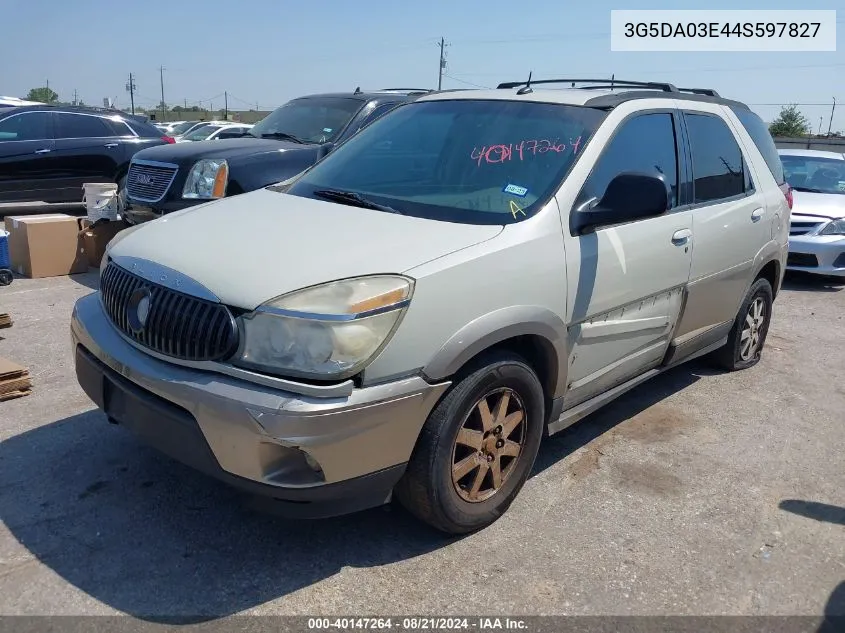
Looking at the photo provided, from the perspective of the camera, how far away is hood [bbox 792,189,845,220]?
29.3 ft

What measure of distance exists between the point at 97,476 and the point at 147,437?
2.68 ft

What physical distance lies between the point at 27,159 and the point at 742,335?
29.3ft

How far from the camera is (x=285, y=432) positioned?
2492mm

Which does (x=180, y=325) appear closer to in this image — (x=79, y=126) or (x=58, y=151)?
(x=58, y=151)

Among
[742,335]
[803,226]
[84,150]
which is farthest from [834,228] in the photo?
[84,150]

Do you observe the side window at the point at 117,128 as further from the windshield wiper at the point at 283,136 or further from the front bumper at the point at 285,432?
the front bumper at the point at 285,432

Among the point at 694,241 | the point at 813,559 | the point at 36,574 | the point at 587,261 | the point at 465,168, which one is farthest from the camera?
the point at 694,241

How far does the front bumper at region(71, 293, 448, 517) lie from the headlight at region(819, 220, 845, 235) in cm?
763

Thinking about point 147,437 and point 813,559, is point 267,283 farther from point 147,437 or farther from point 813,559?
point 813,559

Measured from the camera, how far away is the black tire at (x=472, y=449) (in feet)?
9.40

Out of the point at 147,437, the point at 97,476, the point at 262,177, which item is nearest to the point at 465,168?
the point at 147,437

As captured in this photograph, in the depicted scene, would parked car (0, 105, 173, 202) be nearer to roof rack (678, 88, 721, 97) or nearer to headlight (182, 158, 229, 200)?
headlight (182, 158, 229, 200)

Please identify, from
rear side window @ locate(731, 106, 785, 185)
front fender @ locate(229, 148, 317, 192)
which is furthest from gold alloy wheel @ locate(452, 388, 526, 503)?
front fender @ locate(229, 148, 317, 192)

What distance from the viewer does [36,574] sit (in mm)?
2805
